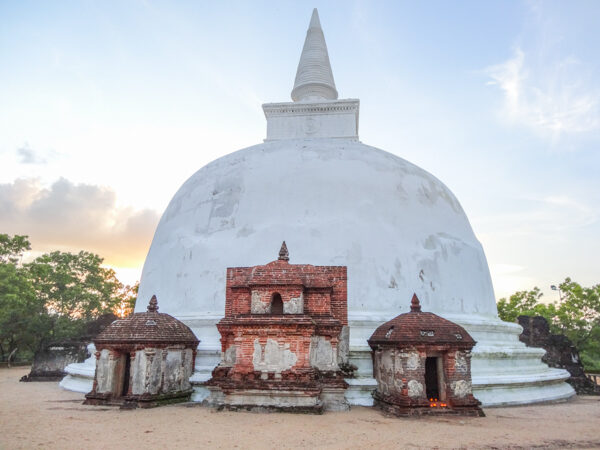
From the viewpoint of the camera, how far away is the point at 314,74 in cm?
1823

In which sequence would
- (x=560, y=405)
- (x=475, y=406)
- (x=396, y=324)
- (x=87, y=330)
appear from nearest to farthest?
(x=475, y=406) < (x=396, y=324) < (x=560, y=405) < (x=87, y=330)

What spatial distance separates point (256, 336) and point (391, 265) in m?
3.93

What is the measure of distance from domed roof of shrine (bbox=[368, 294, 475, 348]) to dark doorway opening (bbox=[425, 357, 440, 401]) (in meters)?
0.80

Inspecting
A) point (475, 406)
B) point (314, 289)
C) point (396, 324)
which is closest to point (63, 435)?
point (314, 289)

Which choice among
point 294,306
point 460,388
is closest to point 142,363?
point 294,306

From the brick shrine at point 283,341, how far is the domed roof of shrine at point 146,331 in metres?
1.00

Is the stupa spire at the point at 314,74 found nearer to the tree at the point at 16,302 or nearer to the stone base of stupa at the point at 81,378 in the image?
the stone base of stupa at the point at 81,378

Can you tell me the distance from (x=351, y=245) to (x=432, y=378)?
3.39 metres

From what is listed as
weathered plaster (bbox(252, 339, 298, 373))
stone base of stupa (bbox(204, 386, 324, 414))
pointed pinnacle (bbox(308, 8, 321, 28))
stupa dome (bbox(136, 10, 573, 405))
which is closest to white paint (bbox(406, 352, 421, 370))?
stupa dome (bbox(136, 10, 573, 405))

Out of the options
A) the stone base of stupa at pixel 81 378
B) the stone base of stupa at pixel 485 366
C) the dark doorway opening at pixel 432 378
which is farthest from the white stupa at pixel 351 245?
the stone base of stupa at pixel 81 378

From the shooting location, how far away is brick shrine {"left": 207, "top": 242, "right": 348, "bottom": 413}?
766 centimetres

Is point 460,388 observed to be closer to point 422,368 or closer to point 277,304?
point 422,368

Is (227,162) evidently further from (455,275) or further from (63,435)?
(63,435)

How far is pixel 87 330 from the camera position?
57.5ft
